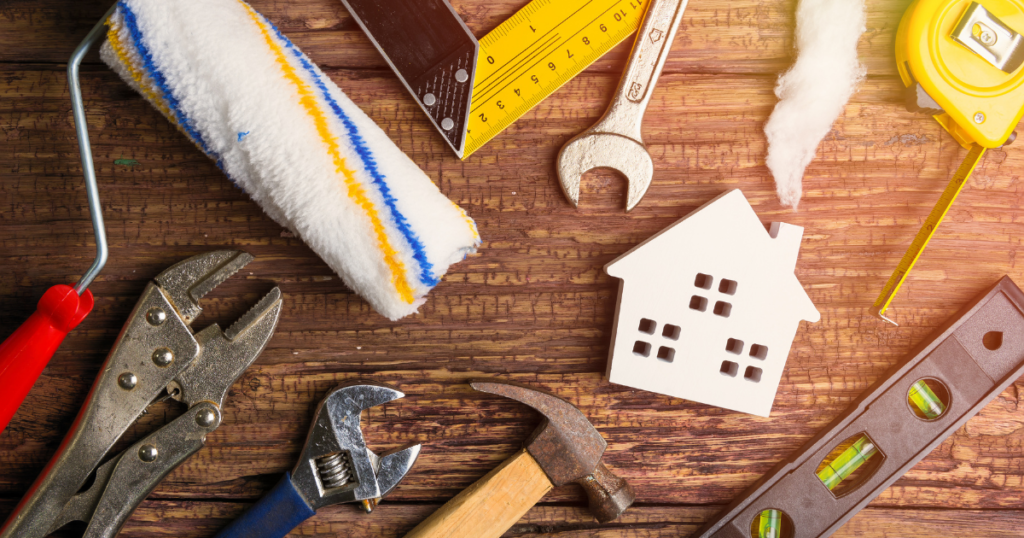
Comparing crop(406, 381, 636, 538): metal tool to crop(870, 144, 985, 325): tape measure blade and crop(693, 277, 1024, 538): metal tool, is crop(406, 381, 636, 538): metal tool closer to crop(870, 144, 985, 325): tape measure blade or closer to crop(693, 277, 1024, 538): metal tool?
crop(693, 277, 1024, 538): metal tool

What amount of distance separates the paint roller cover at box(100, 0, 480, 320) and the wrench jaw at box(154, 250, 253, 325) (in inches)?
4.4

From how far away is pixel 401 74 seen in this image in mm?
664

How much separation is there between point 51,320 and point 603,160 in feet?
2.19

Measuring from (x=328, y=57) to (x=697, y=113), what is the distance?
484 millimetres

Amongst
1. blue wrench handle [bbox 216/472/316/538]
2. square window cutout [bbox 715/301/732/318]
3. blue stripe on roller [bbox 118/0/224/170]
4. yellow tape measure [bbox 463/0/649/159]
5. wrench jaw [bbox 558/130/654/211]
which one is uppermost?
blue stripe on roller [bbox 118/0/224/170]

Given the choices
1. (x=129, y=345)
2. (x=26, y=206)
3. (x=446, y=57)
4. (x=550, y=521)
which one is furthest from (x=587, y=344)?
(x=26, y=206)

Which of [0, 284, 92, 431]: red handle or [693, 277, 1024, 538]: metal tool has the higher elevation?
[0, 284, 92, 431]: red handle

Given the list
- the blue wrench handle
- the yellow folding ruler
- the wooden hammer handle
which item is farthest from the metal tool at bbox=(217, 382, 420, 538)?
the yellow folding ruler

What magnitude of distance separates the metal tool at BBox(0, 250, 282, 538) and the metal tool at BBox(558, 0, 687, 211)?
1.40 ft

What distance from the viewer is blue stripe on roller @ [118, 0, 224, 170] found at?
1.88ft

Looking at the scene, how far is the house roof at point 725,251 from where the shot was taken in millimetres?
660

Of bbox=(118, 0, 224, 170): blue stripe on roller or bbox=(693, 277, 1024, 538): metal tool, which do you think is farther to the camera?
bbox=(693, 277, 1024, 538): metal tool

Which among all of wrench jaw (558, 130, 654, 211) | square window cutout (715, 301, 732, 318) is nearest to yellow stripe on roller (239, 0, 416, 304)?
wrench jaw (558, 130, 654, 211)

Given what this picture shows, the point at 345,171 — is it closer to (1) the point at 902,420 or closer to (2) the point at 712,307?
(2) the point at 712,307
